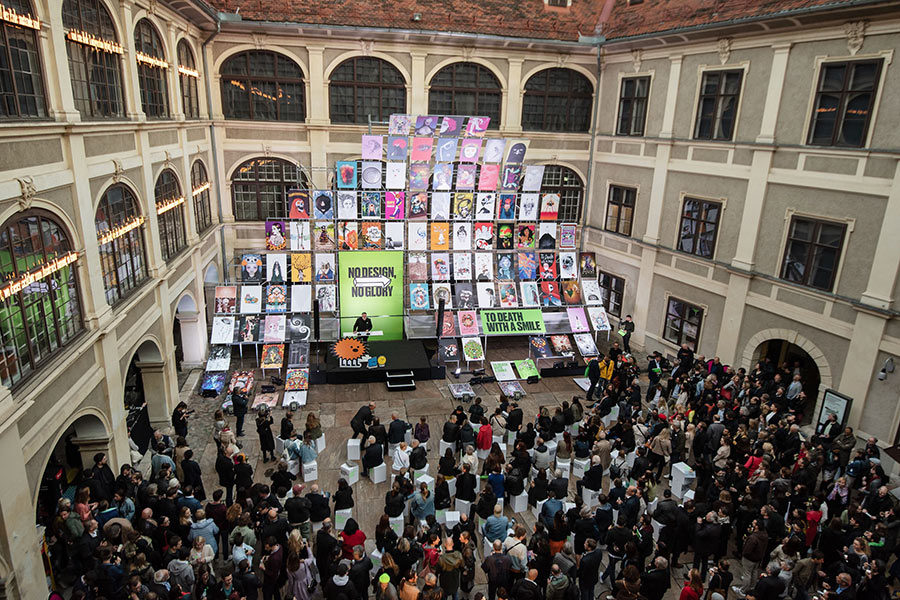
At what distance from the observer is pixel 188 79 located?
19766 mm

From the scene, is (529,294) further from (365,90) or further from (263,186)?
(263,186)

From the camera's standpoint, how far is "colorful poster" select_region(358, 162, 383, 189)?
2009 cm

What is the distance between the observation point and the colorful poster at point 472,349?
20.3m

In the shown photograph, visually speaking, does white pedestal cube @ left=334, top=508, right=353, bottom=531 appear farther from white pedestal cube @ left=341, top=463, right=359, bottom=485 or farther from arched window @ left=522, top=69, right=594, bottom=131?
arched window @ left=522, top=69, right=594, bottom=131

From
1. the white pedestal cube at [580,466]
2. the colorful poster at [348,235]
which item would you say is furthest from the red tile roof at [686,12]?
the white pedestal cube at [580,466]

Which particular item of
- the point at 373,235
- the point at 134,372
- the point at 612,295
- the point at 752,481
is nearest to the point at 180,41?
the point at 373,235

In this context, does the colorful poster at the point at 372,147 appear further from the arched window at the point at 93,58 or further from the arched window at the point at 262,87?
Answer: the arched window at the point at 93,58

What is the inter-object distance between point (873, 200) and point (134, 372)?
Answer: 63.4 feet

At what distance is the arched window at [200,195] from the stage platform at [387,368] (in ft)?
21.7

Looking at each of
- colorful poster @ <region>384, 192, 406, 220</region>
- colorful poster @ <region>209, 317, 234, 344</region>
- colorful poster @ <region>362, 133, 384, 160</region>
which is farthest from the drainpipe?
colorful poster @ <region>384, 192, 406, 220</region>

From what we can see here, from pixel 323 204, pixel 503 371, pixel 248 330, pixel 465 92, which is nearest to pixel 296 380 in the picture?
pixel 248 330

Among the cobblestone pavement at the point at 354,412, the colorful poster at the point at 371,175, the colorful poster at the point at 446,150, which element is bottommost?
the cobblestone pavement at the point at 354,412

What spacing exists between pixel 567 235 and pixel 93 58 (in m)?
15.3

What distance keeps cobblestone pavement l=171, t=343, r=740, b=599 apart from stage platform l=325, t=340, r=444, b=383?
0.26m
